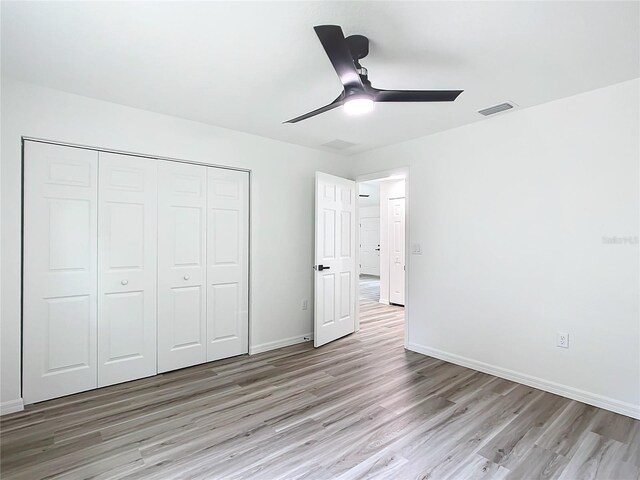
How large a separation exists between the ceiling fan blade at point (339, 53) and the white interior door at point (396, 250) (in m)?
4.72

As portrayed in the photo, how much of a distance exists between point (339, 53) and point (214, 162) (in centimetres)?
222

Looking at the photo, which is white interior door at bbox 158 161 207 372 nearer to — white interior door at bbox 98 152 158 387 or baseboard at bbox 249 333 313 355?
white interior door at bbox 98 152 158 387

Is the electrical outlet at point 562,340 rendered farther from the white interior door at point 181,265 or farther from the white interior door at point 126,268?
the white interior door at point 126,268

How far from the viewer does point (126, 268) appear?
10.2 feet

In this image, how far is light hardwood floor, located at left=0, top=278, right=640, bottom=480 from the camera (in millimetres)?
1962

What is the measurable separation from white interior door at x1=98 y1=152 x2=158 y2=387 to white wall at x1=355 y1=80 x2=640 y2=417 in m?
2.73

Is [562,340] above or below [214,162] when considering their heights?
below

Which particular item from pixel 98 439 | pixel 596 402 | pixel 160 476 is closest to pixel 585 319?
pixel 596 402

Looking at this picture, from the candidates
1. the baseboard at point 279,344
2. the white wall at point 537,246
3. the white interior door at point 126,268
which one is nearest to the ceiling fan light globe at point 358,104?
the white wall at point 537,246

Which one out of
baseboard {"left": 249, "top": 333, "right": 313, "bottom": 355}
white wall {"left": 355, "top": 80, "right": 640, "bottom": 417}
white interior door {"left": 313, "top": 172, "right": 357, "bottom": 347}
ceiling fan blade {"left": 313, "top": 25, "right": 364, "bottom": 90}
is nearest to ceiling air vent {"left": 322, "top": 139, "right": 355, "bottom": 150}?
white interior door {"left": 313, "top": 172, "right": 357, "bottom": 347}

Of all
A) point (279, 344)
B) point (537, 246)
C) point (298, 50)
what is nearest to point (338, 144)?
point (298, 50)

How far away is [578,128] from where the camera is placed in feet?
9.11

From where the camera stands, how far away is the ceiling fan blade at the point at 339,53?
1.54m

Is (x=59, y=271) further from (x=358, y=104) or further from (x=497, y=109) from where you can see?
(x=497, y=109)
